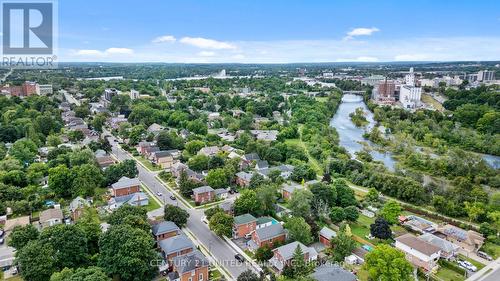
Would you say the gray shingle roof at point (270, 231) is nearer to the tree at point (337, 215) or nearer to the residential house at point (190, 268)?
the residential house at point (190, 268)

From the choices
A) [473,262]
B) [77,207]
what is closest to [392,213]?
[473,262]

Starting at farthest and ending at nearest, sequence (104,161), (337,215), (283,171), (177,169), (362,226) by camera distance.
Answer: (104,161) < (177,169) < (283,171) < (362,226) < (337,215)

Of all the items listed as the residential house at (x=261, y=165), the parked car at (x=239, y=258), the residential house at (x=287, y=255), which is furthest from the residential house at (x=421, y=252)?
the residential house at (x=261, y=165)

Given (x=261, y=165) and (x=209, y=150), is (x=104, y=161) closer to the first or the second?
(x=209, y=150)

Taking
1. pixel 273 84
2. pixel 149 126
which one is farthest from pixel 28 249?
pixel 273 84

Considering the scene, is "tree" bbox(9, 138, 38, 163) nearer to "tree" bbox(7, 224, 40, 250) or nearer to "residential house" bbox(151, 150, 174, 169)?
Result: "residential house" bbox(151, 150, 174, 169)

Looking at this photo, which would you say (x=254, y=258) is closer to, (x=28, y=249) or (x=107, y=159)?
(x=28, y=249)
